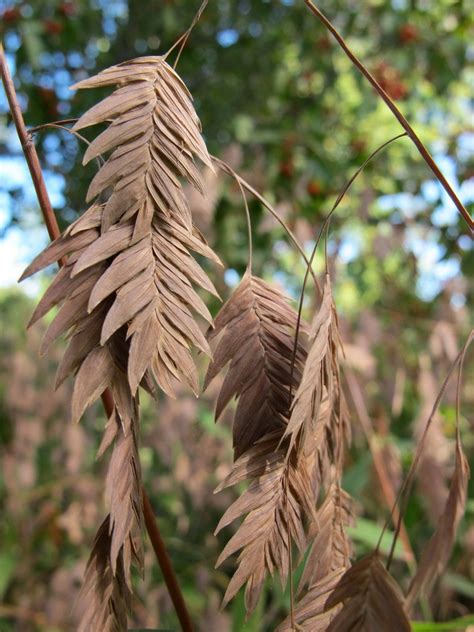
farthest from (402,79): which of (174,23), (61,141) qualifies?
(61,141)

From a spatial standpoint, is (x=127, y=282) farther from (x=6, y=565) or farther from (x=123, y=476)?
(x=6, y=565)

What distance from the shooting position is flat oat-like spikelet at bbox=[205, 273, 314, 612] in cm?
41

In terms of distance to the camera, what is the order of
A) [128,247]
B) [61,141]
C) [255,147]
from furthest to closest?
[61,141] → [255,147] → [128,247]

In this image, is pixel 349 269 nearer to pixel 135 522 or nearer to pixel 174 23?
pixel 174 23

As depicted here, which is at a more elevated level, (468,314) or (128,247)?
(468,314)

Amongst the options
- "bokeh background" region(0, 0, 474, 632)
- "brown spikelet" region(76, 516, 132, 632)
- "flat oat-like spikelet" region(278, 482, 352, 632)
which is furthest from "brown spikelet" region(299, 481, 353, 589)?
"bokeh background" region(0, 0, 474, 632)

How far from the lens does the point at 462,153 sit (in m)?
2.55

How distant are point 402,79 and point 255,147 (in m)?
0.75

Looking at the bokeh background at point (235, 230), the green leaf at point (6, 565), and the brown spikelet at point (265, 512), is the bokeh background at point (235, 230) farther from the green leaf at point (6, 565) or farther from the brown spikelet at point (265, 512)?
the brown spikelet at point (265, 512)

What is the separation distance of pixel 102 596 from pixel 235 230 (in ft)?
6.16

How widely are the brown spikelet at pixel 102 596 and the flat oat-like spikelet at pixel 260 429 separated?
0.22ft

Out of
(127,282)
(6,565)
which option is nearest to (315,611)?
(127,282)

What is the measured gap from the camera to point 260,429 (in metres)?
0.47

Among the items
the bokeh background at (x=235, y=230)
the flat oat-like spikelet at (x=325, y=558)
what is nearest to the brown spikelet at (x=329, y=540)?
the flat oat-like spikelet at (x=325, y=558)
